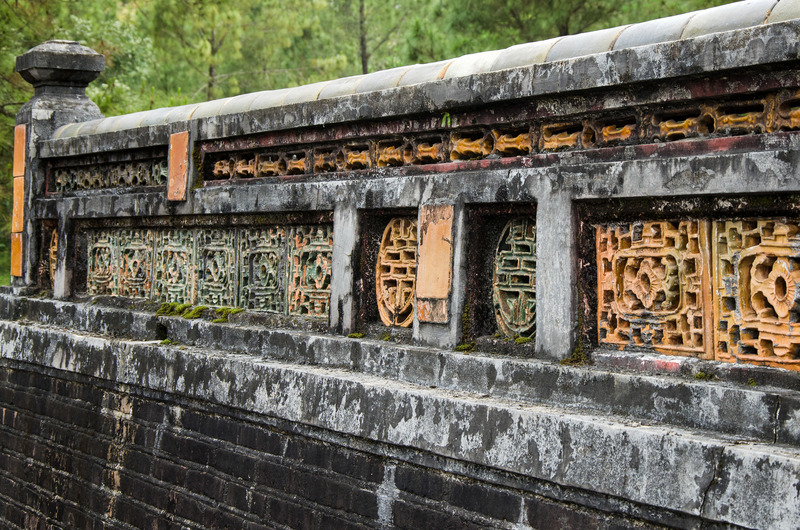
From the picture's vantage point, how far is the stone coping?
9.62ft

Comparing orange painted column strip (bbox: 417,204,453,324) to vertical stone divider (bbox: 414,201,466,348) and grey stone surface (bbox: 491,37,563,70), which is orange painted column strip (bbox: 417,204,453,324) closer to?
vertical stone divider (bbox: 414,201,466,348)

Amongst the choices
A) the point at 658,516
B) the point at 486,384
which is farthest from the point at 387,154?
the point at 658,516

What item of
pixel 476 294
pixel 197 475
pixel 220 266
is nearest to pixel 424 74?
pixel 476 294

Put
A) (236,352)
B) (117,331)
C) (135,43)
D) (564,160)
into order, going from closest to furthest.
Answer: (564,160) < (236,352) < (117,331) < (135,43)

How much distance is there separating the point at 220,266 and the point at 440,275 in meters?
2.07

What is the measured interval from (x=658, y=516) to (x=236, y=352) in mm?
2950

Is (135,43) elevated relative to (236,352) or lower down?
elevated

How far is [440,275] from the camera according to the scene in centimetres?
395

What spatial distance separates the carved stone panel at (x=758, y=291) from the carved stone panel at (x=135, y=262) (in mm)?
4310

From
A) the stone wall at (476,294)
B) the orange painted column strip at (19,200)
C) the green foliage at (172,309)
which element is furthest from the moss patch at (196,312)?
the orange painted column strip at (19,200)

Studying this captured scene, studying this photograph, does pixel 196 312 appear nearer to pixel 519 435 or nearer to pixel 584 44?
pixel 519 435

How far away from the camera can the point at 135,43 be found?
1462cm

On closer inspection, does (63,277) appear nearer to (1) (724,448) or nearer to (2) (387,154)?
(2) (387,154)

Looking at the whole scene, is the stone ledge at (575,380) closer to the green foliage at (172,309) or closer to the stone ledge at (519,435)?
the stone ledge at (519,435)
